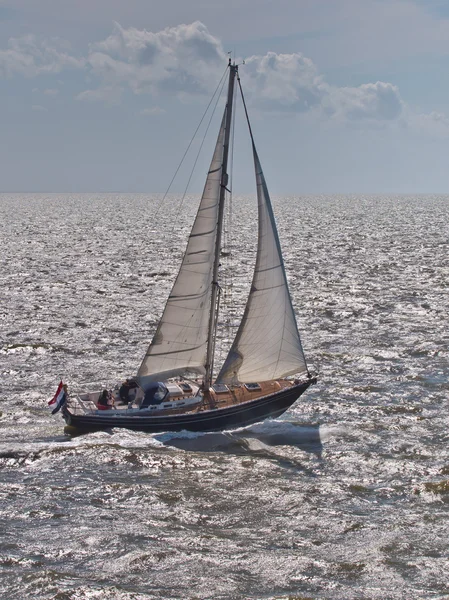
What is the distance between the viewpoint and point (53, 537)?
22.2 meters

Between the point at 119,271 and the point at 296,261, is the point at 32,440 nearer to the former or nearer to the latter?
the point at 119,271

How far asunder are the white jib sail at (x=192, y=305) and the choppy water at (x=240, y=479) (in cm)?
339

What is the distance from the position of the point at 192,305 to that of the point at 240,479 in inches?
342

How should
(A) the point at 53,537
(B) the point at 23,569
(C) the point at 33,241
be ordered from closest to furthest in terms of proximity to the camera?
(B) the point at 23,569 → (A) the point at 53,537 → (C) the point at 33,241

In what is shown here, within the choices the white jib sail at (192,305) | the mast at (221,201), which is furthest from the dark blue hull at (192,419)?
the white jib sail at (192,305)

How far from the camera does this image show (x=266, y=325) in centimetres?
3272

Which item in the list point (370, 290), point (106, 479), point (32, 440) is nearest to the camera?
point (106, 479)

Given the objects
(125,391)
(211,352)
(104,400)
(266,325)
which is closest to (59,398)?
(104,400)

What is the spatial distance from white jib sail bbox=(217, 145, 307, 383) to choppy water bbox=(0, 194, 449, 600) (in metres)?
2.45

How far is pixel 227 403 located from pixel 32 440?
25.9 feet

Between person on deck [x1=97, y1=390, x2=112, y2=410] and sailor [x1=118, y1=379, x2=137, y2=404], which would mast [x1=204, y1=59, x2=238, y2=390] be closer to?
sailor [x1=118, y1=379, x2=137, y2=404]

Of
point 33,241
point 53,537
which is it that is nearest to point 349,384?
point 53,537

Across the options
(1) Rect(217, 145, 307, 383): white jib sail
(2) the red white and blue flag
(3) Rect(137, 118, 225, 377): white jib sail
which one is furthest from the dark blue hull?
(3) Rect(137, 118, 225, 377): white jib sail

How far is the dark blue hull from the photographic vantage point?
3167 centimetres
